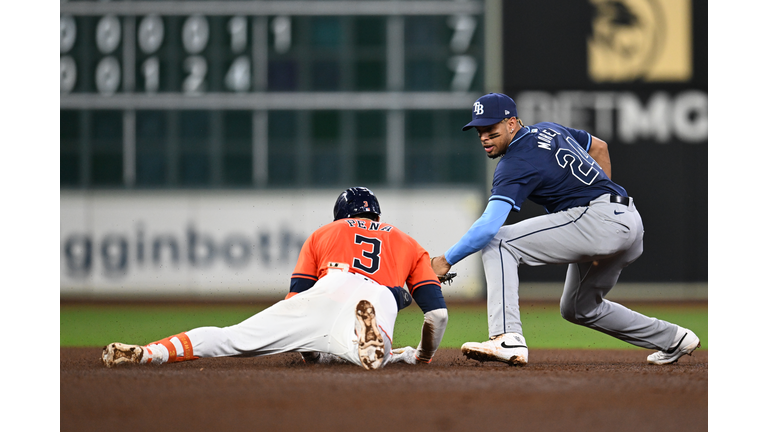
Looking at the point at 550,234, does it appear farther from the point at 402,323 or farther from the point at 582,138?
the point at 402,323

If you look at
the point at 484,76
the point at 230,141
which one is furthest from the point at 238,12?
the point at 484,76

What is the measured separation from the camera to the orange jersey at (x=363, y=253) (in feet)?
12.6

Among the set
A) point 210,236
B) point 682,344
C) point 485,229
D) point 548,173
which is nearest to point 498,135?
point 548,173

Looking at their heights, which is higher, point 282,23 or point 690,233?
point 282,23

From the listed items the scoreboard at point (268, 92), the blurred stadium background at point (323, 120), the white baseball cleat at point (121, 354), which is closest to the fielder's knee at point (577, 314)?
the white baseball cleat at point (121, 354)

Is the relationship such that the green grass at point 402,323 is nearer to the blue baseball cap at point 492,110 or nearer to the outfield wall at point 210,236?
the outfield wall at point 210,236

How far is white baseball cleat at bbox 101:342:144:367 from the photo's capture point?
3582 millimetres

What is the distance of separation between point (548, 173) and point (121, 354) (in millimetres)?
2375

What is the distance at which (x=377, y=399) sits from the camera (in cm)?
310

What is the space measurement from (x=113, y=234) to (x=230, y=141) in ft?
8.69

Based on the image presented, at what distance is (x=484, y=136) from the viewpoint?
4.09m

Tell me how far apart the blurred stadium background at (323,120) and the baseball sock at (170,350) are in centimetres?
914

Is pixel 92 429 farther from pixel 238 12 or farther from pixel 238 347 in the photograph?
pixel 238 12

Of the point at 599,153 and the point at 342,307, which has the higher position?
the point at 599,153
